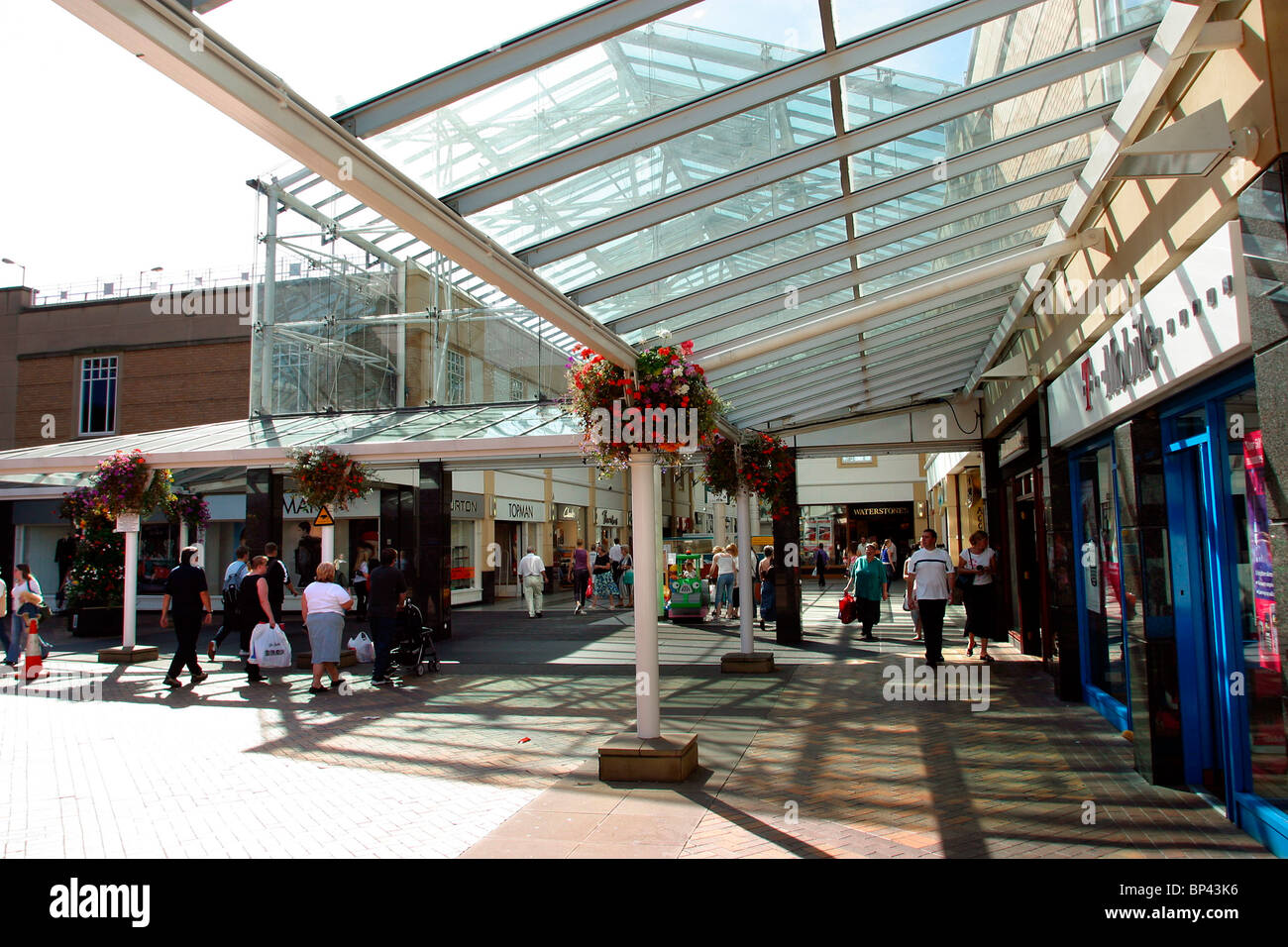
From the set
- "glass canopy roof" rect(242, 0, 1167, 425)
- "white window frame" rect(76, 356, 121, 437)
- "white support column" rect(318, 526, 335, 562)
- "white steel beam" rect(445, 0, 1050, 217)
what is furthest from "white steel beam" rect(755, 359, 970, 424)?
"white window frame" rect(76, 356, 121, 437)

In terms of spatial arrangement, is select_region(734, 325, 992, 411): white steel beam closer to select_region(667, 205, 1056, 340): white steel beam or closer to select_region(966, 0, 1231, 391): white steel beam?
select_region(966, 0, 1231, 391): white steel beam

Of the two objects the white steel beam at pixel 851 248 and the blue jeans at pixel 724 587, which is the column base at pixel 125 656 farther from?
the blue jeans at pixel 724 587

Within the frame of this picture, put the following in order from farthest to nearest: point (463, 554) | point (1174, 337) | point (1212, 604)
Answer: point (463, 554) < point (1212, 604) < point (1174, 337)

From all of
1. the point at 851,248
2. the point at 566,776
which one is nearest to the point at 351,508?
the point at 566,776

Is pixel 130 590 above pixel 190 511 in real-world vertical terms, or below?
below

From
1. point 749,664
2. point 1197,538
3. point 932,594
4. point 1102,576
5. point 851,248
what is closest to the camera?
point 1197,538

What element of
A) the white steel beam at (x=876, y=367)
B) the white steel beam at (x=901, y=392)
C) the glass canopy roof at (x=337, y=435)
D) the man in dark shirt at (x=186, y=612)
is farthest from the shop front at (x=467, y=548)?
the white steel beam at (x=876, y=367)

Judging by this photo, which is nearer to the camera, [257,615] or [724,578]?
[257,615]

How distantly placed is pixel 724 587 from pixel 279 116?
15416 mm

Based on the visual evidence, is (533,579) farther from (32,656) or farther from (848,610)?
(32,656)

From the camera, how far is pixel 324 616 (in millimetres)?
9773
